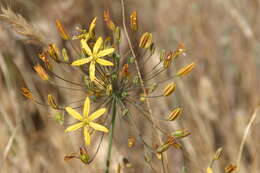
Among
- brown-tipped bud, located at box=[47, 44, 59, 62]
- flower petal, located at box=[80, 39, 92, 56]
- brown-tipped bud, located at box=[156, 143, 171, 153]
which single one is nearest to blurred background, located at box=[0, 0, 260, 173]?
brown-tipped bud, located at box=[47, 44, 59, 62]

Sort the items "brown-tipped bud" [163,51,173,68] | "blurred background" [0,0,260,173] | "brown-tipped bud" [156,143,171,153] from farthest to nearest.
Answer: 1. "blurred background" [0,0,260,173]
2. "brown-tipped bud" [163,51,173,68]
3. "brown-tipped bud" [156,143,171,153]

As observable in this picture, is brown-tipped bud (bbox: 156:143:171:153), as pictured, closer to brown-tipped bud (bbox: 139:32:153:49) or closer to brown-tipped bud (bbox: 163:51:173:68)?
brown-tipped bud (bbox: 163:51:173:68)

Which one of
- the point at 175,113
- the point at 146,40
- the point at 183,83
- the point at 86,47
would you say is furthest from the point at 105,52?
the point at 183,83

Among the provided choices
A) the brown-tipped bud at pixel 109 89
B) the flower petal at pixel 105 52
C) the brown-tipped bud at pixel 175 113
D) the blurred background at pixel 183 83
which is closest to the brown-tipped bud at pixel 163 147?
the brown-tipped bud at pixel 175 113

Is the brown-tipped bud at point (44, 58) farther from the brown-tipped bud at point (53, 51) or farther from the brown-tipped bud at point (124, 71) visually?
the brown-tipped bud at point (124, 71)

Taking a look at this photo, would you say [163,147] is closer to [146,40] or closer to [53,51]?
[146,40]

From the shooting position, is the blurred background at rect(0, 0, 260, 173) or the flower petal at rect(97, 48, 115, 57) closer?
the flower petal at rect(97, 48, 115, 57)

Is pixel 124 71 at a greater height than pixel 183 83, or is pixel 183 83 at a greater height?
pixel 183 83

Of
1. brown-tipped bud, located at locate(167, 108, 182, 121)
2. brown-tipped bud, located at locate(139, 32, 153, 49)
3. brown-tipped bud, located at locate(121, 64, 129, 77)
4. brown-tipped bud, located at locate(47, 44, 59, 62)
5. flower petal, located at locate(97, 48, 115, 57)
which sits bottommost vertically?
brown-tipped bud, located at locate(167, 108, 182, 121)

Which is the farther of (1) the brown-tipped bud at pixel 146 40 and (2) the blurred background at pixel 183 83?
(2) the blurred background at pixel 183 83
